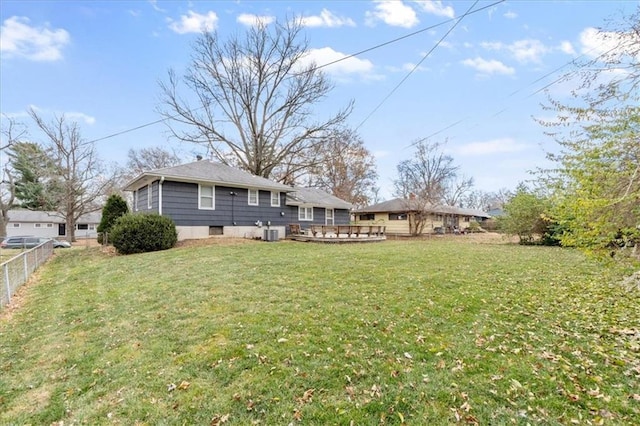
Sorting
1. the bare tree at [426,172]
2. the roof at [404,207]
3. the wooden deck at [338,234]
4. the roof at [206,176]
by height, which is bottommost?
the wooden deck at [338,234]

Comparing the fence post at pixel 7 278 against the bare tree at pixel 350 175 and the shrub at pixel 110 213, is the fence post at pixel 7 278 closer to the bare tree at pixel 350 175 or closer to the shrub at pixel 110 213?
the shrub at pixel 110 213

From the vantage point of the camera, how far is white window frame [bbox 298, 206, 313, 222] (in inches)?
801

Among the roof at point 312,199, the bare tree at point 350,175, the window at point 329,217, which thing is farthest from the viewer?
the bare tree at point 350,175

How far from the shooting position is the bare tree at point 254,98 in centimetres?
2247

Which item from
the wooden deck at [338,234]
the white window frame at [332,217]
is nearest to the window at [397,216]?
the white window frame at [332,217]

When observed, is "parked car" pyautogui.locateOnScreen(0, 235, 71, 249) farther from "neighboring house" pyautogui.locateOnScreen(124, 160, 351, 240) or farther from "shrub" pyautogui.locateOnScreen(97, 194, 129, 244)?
"neighboring house" pyautogui.locateOnScreen(124, 160, 351, 240)

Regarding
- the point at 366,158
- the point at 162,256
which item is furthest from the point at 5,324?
the point at 366,158

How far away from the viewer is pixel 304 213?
20.8 metres

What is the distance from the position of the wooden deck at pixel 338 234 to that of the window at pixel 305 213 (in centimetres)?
250

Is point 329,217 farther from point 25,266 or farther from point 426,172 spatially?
Answer: point 25,266

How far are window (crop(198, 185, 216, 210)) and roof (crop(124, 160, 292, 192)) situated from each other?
497 mm

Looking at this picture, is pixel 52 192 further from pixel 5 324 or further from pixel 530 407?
pixel 530 407

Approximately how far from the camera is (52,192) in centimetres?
2595

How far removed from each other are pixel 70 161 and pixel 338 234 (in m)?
24.4
